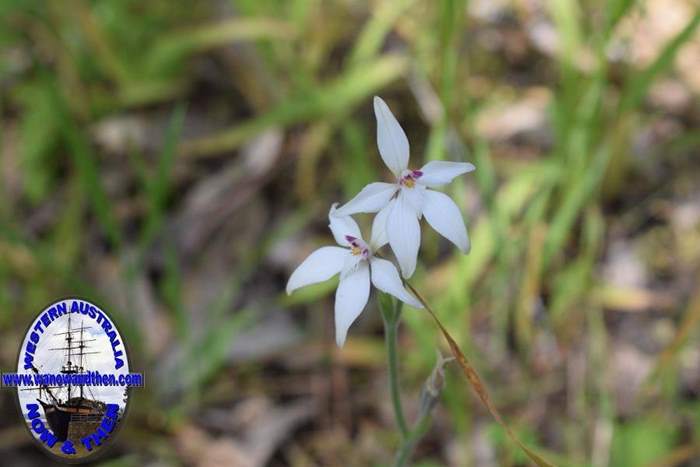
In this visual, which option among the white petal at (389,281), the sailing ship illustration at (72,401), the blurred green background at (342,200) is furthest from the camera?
the blurred green background at (342,200)

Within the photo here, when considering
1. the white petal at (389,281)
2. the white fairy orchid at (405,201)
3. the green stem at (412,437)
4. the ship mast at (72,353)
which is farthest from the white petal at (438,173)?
the ship mast at (72,353)

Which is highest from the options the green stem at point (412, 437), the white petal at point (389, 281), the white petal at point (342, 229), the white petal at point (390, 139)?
the white petal at point (390, 139)

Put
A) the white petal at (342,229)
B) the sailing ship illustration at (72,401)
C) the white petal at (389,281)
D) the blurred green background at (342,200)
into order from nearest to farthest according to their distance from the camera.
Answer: the white petal at (389,281) < the white petal at (342,229) < the sailing ship illustration at (72,401) < the blurred green background at (342,200)

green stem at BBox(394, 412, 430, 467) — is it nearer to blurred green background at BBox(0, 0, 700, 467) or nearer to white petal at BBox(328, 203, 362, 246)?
white petal at BBox(328, 203, 362, 246)

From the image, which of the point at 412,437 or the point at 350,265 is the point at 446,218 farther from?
the point at 412,437

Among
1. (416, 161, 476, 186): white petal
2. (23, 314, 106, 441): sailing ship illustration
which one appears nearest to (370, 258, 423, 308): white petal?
(416, 161, 476, 186): white petal

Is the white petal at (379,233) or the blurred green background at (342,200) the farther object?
A: the blurred green background at (342,200)

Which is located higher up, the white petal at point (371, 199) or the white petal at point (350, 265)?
the white petal at point (371, 199)

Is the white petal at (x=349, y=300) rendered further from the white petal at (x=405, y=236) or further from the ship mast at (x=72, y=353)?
the ship mast at (x=72, y=353)
